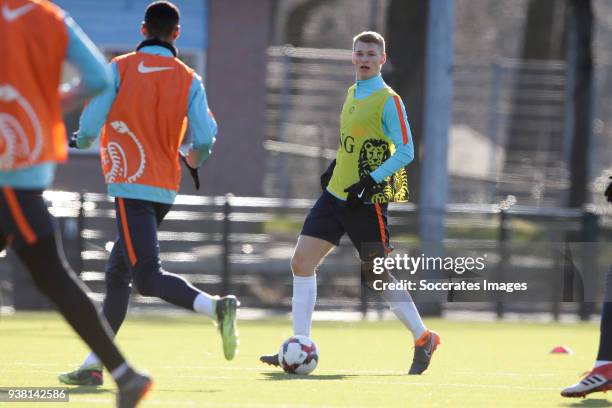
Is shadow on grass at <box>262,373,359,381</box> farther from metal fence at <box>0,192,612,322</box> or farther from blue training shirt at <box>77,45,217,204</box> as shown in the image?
metal fence at <box>0,192,612,322</box>

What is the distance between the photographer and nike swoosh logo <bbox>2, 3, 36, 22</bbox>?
20.1ft

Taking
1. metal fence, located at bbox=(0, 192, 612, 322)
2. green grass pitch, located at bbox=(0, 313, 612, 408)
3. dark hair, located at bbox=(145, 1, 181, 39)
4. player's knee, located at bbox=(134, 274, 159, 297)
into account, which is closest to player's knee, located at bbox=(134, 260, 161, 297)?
player's knee, located at bbox=(134, 274, 159, 297)

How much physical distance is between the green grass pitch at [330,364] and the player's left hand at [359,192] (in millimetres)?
1018

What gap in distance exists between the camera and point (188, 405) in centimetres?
714

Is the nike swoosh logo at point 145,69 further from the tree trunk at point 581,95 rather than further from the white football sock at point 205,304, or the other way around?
the tree trunk at point 581,95

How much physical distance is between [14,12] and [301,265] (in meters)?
3.77

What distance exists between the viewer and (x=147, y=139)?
27.2ft

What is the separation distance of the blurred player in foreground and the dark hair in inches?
96.1

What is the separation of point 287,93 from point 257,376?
15821 mm

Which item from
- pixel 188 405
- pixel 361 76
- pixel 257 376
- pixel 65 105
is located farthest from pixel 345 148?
pixel 65 105

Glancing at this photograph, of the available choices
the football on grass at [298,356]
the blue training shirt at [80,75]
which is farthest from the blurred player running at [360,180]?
the blue training shirt at [80,75]

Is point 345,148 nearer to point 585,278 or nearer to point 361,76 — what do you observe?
point 361,76

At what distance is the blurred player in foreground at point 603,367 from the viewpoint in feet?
25.5

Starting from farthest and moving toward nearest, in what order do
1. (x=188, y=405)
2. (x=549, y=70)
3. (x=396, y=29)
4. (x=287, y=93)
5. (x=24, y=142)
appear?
1. (x=549, y=70)
2. (x=287, y=93)
3. (x=396, y=29)
4. (x=188, y=405)
5. (x=24, y=142)
